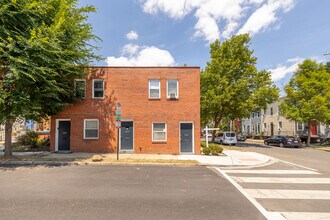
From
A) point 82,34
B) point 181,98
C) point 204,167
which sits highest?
point 82,34

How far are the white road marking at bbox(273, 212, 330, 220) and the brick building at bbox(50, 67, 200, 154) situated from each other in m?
11.2

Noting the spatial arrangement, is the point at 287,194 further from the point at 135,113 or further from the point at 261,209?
the point at 135,113

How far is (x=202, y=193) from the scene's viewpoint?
7090 millimetres

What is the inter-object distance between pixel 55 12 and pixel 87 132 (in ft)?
27.5

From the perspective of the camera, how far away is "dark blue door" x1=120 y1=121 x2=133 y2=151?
16.8 m

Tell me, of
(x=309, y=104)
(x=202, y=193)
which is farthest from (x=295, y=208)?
(x=309, y=104)

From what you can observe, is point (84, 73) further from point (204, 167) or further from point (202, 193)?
point (202, 193)

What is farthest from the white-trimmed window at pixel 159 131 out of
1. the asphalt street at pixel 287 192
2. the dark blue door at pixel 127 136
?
the asphalt street at pixel 287 192

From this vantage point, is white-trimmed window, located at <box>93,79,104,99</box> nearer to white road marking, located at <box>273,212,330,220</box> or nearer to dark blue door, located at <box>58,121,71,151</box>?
dark blue door, located at <box>58,121,71,151</box>

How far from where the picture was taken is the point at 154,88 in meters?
17.2

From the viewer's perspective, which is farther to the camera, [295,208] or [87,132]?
[87,132]

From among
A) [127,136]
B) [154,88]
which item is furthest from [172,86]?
[127,136]

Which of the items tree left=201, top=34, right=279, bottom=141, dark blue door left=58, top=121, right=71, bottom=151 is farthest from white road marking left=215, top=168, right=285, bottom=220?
tree left=201, top=34, right=279, bottom=141

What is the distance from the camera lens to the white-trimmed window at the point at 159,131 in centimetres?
1684
